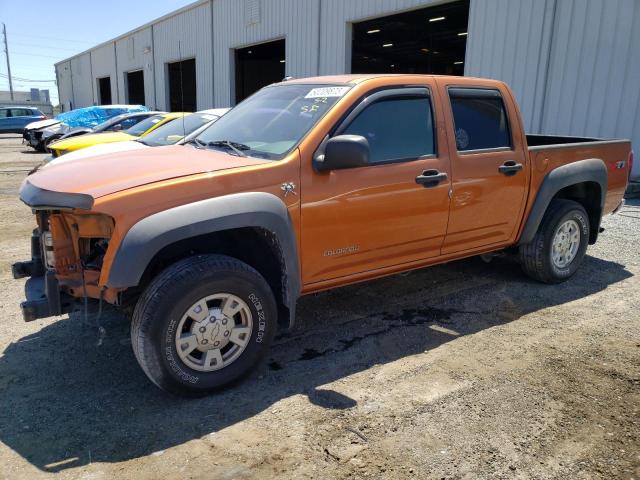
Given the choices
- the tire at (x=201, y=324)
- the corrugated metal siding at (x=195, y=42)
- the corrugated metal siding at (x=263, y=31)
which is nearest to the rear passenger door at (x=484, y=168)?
the tire at (x=201, y=324)

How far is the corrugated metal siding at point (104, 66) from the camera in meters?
34.7

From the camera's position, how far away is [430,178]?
4078 millimetres

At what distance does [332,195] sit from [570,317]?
2502mm

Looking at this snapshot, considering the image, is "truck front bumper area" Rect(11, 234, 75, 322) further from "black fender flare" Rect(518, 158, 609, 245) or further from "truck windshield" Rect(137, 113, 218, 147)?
"truck windshield" Rect(137, 113, 218, 147)

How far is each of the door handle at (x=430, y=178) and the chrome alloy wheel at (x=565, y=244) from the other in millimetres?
1819

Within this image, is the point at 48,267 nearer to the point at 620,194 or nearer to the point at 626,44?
the point at 620,194

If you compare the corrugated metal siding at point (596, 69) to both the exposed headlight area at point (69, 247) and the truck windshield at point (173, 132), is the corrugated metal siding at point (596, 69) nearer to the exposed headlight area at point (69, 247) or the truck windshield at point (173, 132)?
the truck windshield at point (173, 132)

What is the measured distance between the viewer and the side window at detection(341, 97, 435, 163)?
389 cm

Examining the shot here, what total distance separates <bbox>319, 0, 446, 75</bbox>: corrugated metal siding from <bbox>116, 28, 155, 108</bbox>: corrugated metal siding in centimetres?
1526

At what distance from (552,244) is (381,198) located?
2.35 metres

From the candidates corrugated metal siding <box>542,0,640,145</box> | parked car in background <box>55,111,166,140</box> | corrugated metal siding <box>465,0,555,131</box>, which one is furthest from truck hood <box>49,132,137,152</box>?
corrugated metal siding <box>542,0,640,145</box>

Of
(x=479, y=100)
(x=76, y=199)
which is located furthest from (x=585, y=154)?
(x=76, y=199)

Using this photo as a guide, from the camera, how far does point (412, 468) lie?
2.68 metres

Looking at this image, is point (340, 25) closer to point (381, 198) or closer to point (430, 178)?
point (430, 178)
